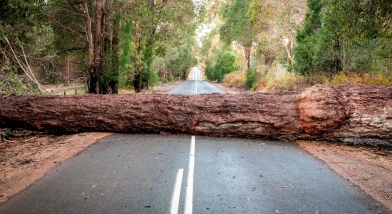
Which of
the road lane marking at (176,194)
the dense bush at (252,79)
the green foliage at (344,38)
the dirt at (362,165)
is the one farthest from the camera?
the dense bush at (252,79)

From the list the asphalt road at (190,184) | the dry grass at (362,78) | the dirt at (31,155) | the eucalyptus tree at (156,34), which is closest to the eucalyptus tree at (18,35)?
the dirt at (31,155)

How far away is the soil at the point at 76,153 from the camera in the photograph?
15.2 ft

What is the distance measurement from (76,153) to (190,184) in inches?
→ 126

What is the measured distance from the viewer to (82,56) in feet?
56.1

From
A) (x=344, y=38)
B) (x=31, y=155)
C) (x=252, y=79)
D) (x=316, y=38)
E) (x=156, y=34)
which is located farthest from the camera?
(x=252, y=79)

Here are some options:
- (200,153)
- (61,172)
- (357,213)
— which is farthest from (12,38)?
(357,213)

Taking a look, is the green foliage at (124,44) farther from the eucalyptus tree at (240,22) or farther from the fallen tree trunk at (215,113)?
the eucalyptus tree at (240,22)

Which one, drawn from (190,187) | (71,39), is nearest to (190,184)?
(190,187)

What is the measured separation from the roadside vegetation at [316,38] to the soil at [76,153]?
3.91 m

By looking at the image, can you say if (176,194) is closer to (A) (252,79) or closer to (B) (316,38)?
(B) (316,38)

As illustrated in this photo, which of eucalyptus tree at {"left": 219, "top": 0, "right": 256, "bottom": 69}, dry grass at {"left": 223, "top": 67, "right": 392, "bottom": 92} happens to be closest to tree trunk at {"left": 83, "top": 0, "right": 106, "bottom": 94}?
dry grass at {"left": 223, "top": 67, "right": 392, "bottom": 92}

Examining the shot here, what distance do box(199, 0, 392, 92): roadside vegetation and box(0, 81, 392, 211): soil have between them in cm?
391

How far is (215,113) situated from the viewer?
8172 millimetres

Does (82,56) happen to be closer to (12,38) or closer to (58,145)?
(12,38)
